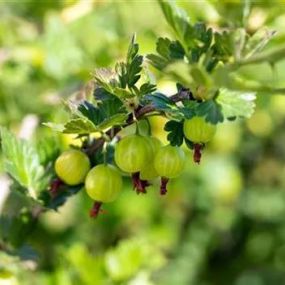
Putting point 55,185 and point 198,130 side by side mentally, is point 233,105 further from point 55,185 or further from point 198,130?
point 55,185

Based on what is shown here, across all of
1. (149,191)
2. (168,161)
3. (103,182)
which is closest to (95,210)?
(103,182)

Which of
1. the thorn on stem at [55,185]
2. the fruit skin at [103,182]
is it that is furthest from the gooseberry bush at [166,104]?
the thorn on stem at [55,185]

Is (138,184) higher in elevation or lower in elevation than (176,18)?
lower

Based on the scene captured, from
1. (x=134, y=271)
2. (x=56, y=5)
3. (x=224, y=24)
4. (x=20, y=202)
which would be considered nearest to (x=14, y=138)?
(x=20, y=202)

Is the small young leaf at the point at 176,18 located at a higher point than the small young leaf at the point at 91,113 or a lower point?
higher

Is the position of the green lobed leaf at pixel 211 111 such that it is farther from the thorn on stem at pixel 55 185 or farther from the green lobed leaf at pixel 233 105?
the thorn on stem at pixel 55 185

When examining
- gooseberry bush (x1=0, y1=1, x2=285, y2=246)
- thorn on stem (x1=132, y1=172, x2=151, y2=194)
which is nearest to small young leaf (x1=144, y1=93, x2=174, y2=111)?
gooseberry bush (x1=0, y1=1, x2=285, y2=246)
